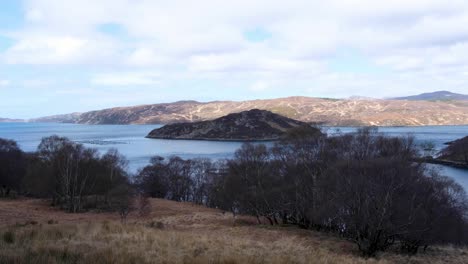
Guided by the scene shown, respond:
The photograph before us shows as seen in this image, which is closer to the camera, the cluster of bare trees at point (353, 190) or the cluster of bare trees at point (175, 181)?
the cluster of bare trees at point (353, 190)

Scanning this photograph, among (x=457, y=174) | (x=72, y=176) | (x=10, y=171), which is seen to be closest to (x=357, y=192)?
(x=72, y=176)

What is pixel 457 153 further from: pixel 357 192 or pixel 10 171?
pixel 357 192

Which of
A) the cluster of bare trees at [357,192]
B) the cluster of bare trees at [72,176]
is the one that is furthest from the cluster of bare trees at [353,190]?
the cluster of bare trees at [72,176]

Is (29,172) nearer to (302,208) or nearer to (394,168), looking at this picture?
(302,208)

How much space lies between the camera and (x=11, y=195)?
197ft

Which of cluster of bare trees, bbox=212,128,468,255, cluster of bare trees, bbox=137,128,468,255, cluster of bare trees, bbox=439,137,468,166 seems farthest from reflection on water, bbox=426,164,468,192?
cluster of bare trees, bbox=212,128,468,255

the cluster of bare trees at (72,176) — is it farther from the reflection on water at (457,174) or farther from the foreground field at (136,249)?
the reflection on water at (457,174)

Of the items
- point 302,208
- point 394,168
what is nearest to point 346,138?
point 302,208

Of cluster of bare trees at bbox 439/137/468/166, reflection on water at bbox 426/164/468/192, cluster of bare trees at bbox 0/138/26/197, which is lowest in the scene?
reflection on water at bbox 426/164/468/192

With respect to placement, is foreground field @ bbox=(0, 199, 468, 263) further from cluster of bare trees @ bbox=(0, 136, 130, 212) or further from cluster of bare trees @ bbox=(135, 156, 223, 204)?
cluster of bare trees @ bbox=(135, 156, 223, 204)

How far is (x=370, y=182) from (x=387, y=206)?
1.50 meters

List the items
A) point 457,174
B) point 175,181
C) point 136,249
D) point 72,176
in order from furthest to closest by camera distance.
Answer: point 457,174
point 175,181
point 72,176
point 136,249

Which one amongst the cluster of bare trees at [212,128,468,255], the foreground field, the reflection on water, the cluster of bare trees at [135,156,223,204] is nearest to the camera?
the foreground field

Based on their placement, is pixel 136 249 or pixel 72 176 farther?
pixel 72 176
